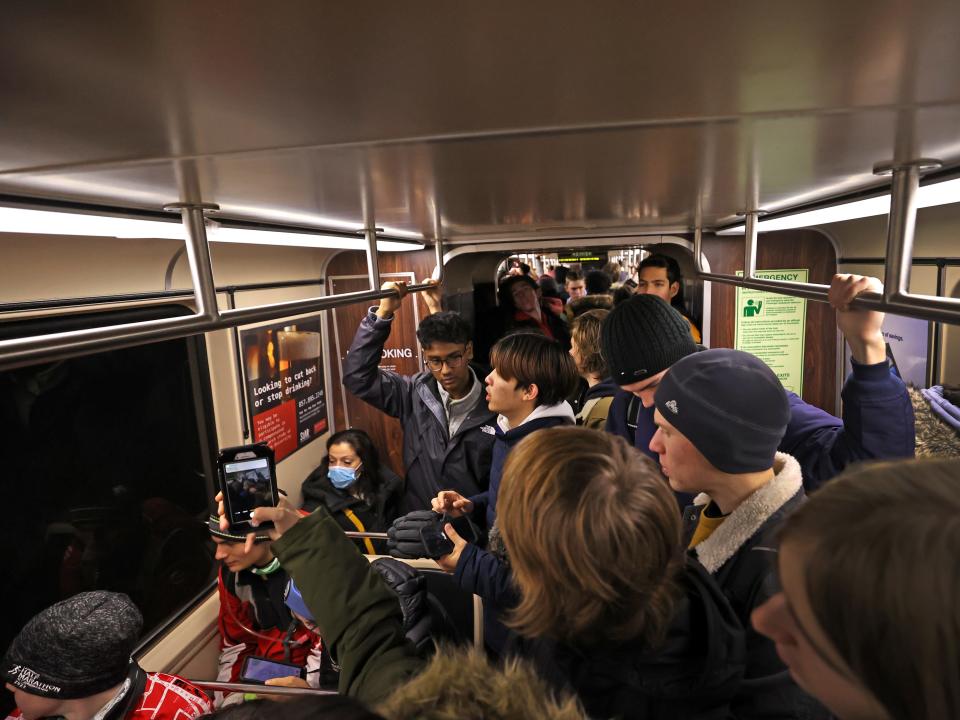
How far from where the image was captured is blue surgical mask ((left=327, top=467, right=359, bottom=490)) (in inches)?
147

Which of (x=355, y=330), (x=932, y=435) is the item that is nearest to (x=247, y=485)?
(x=932, y=435)

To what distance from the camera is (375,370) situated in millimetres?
3119

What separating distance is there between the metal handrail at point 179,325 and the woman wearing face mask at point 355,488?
7.29ft

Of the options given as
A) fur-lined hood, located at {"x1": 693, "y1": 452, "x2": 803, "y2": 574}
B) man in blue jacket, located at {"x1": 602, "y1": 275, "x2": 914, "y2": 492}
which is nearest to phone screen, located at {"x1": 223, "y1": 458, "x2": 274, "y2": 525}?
man in blue jacket, located at {"x1": 602, "y1": 275, "x2": 914, "y2": 492}

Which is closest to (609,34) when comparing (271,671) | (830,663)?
(830,663)

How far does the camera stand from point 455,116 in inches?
31.3

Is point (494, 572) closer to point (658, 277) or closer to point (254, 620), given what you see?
point (254, 620)

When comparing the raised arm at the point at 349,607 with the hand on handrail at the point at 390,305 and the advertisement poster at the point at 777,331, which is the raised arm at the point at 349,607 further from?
the advertisement poster at the point at 777,331

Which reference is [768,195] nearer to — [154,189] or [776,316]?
[154,189]

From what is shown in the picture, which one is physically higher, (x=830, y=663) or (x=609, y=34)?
(x=609, y=34)

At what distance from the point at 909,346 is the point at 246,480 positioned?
129 inches

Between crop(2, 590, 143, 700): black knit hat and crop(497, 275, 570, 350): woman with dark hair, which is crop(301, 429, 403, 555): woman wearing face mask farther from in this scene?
crop(497, 275, 570, 350): woman with dark hair

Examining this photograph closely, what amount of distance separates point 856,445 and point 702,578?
0.70 metres

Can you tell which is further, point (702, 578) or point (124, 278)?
point (124, 278)
